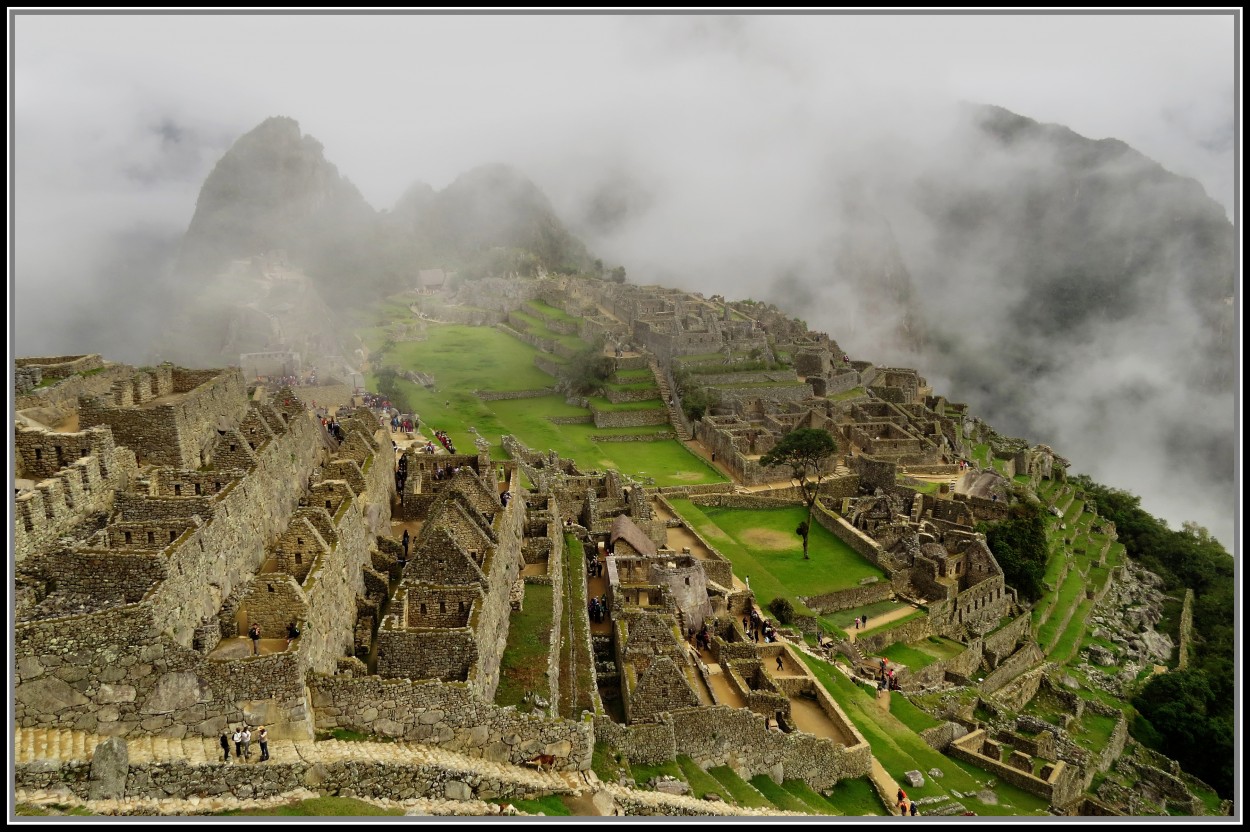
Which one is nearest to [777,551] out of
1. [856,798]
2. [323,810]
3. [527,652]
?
[856,798]

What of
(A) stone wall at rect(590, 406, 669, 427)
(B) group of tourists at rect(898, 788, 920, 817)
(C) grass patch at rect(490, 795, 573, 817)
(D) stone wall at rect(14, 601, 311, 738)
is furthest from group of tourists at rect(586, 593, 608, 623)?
(A) stone wall at rect(590, 406, 669, 427)

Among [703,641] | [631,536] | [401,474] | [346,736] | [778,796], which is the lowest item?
[778,796]

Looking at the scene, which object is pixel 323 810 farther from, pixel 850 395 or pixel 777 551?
pixel 850 395

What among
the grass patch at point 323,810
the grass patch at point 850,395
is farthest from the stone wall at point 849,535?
the grass patch at point 323,810

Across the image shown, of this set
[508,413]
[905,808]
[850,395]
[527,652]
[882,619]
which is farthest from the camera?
[850,395]

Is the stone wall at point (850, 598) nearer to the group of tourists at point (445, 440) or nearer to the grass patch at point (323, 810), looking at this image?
the group of tourists at point (445, 440)

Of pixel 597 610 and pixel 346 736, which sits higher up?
pixel 346 736

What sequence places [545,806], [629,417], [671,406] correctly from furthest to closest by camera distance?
1. [671,406]
2. [629,417]
3. [545,806]

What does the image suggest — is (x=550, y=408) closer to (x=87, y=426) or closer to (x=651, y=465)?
(x=651, y=465)
